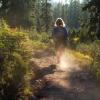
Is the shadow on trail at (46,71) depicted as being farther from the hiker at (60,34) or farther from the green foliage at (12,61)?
the green foliage at (12,61)

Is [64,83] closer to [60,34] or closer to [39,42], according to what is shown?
[60,34]

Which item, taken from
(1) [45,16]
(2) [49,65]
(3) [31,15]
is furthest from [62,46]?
(1) [45,16]

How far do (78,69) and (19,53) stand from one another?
4.72 metres

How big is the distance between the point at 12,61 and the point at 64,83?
8.64 ft

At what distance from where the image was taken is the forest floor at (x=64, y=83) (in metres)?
10.6

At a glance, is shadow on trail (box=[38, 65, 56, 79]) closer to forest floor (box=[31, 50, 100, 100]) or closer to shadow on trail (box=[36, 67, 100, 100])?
forest floor (box=[31, 50, 100, 100])

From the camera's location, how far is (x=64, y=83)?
11898 millimetres

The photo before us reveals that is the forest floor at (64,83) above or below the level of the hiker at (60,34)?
below

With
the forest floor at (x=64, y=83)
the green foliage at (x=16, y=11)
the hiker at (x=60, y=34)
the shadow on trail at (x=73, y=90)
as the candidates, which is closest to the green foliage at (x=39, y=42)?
the hiker at (x=60, y=34)

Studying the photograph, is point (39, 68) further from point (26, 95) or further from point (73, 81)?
point (26, 95)

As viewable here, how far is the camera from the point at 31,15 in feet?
140

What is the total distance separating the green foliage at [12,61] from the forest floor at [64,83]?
3.21 ft

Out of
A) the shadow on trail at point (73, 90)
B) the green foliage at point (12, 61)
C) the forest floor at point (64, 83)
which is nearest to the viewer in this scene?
the green foliage at point (12, 61)

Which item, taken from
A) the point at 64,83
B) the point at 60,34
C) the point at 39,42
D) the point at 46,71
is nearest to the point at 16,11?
the point at 39,42
